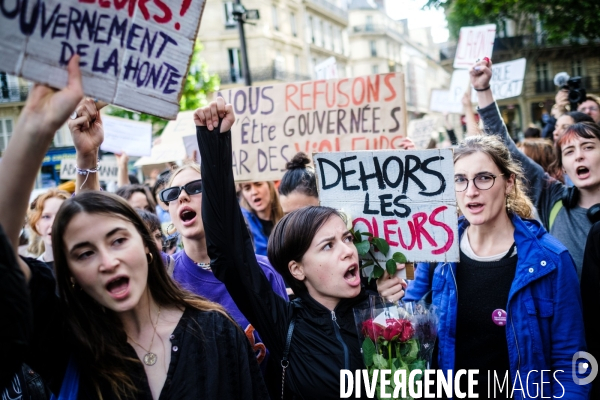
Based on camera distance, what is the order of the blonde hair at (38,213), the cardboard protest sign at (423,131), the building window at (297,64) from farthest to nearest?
the building window at (297,64) → the cardboard protest sign at (423,131) → the blonde hair at (38,213)

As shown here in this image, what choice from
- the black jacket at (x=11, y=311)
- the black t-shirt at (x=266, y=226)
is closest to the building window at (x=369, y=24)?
the black t-shirt at (x=266, y=226)

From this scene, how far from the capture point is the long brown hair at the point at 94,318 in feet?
6.70

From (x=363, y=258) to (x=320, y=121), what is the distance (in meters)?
2.62

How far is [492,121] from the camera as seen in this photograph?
3.93 m

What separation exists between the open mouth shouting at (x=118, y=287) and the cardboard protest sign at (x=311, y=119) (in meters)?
3.09

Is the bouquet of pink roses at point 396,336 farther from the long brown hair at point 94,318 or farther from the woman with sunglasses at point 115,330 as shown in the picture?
the long brown hair at point 94,318

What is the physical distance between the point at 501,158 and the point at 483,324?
2.70ft

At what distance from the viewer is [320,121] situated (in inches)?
210

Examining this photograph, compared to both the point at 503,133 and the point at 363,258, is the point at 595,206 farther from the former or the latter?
the point at 363,258

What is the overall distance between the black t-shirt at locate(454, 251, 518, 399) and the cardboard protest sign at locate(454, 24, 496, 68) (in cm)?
429

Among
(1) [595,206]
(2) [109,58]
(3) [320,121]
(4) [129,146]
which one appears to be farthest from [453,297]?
(4) [129,146]


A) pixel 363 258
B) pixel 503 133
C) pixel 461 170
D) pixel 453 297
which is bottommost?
pixel 453 297

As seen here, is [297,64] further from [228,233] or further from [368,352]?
[368,352]

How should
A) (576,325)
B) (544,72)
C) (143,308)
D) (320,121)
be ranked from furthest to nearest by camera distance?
(544,72) → (320,121) → (576,325) → (143,308)
